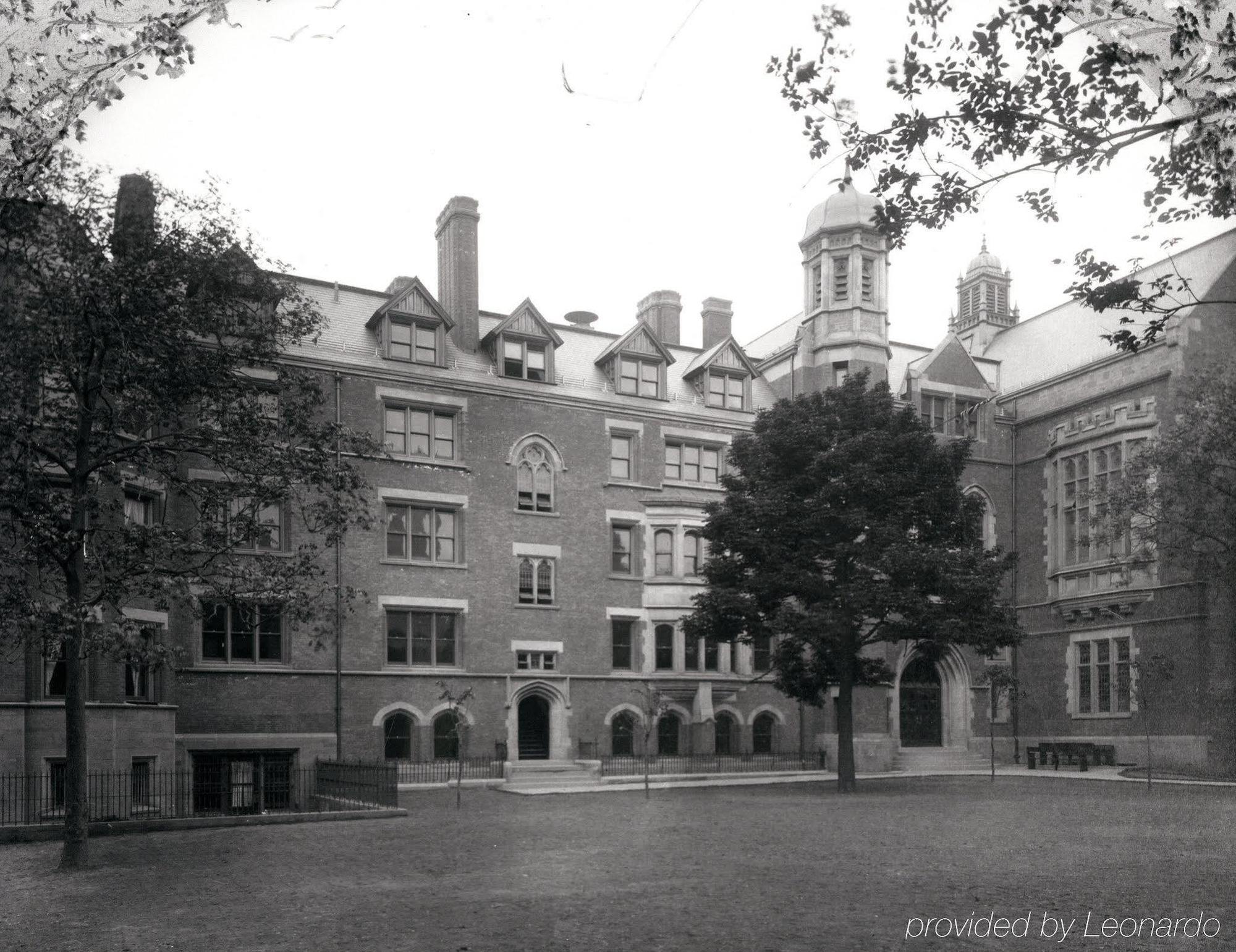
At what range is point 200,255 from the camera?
1670cm

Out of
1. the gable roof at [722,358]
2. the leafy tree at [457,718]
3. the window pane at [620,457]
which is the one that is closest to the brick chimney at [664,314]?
the gable roof at [722,358]

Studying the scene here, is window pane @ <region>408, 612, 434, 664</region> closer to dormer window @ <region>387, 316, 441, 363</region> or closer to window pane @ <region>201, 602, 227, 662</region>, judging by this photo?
window pane @ <region>201, 602, 227, 662</region>

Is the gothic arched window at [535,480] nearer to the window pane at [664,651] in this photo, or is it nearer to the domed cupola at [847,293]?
the window pane at [664,651]

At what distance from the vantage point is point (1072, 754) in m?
36.7

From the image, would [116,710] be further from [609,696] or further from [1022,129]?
[1022,129]

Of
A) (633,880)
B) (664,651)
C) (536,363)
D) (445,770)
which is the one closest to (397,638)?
(445,770)

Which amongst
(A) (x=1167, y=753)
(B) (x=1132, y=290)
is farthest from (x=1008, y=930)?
(A) (x=1167, y=753)

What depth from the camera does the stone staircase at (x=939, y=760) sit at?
3744 centimetres

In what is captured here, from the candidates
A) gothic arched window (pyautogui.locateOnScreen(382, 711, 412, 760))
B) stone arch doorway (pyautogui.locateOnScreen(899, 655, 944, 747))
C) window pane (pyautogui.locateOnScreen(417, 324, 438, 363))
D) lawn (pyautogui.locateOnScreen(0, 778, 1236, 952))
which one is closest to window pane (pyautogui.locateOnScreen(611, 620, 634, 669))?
gothic arched window (pyautogui.locateOnScreen(382, 711, 412, 760))

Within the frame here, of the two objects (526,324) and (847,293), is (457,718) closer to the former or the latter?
(526,324)

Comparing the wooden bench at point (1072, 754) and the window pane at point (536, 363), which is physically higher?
the window pane at point (536, 363)

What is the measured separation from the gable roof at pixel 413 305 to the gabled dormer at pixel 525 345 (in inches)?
62.5

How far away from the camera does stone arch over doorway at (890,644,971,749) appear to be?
39303 mm

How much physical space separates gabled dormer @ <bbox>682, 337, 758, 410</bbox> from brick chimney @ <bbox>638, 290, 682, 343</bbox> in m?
2.77
